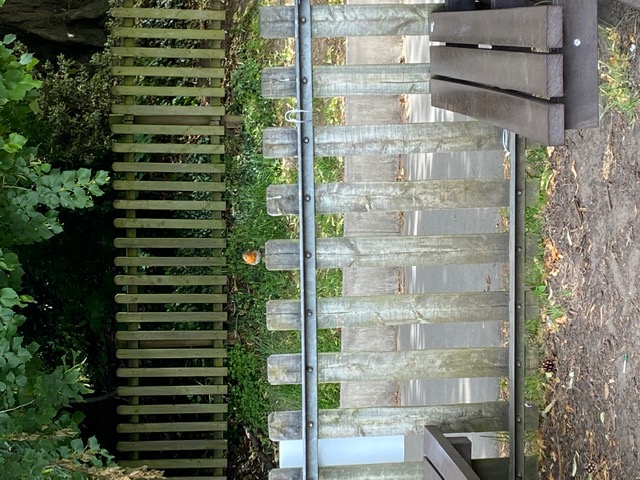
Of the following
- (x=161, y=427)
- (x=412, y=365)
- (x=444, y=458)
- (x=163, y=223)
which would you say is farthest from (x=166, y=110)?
(x=444, y=458)

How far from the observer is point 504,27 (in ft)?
10.0

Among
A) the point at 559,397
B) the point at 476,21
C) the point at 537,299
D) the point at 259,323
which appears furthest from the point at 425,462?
the point at 259,323

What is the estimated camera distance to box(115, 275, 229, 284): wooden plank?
23.1ft

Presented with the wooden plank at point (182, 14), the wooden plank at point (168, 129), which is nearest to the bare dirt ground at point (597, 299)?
the wooden plank at point (168, 129)

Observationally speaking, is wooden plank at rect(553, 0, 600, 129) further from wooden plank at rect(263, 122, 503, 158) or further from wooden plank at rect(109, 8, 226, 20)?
wooden plank at rect(109, 8, 226, 20)

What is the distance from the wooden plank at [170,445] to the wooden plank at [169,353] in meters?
0.67

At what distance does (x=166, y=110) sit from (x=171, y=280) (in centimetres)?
137

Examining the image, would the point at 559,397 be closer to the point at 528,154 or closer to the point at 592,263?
the point at 592,263

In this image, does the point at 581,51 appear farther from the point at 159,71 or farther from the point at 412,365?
the point at 159,71

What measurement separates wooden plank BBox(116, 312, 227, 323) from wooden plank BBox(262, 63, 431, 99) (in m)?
3.29

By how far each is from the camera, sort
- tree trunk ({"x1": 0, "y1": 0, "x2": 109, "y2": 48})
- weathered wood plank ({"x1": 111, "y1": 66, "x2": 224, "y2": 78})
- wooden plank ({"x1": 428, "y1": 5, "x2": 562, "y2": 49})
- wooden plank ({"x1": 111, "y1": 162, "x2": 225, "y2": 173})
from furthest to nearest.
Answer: tree trunk ({"x1": 0, "y1": 0, "x2": 109, "y2": 48}), weathered wood plank ({"x1": 111, "y1": 66, "x2": 224, "y2": 78}), wooden plank ({"x1": 111, "y1": 162, "x2": 225, "y2": 173}), wooden plank ({"x1": 428, "y1": 5, "x2": 562, "y2": 49})

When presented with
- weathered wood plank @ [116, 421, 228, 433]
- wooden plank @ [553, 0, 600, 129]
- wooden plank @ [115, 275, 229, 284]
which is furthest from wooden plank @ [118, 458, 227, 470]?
wooden plank @ [553, 0, 600, 129]

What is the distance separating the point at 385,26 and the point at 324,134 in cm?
58

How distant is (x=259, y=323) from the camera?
25.2 ft
